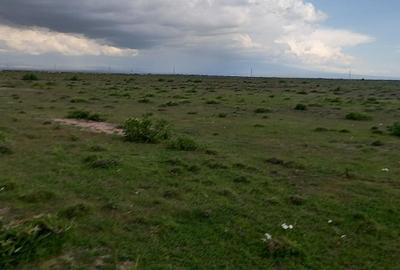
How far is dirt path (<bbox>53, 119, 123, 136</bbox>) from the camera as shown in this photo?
18098 mm

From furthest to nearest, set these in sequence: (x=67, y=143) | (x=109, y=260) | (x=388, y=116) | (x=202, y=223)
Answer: (x=388, y=116) → (x=67, y=143) → (x=202, y=223) → (x=109, y=260)

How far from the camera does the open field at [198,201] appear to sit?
264 inches

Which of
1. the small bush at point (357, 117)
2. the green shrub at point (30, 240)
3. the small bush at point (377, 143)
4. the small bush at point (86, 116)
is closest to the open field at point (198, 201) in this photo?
the green shrub at point (30, 240)

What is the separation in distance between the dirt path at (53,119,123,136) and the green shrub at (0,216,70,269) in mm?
10767

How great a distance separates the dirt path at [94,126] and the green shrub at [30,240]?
10.8 meters

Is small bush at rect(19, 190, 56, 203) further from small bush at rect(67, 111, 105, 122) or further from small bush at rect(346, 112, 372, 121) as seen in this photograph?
small bush at rect(346, 112, 372, 121)

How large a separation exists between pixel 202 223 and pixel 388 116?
21.6 meters

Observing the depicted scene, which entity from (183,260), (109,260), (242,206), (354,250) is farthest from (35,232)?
(354,250)

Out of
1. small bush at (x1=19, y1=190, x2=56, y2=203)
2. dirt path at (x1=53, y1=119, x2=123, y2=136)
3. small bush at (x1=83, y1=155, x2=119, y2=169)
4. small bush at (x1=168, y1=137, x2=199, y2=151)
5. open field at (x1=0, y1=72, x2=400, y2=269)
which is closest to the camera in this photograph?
open field at (x1=0, y1=72, x2=400, y2=269)

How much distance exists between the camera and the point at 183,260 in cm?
662

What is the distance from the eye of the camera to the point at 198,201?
30.1 ft

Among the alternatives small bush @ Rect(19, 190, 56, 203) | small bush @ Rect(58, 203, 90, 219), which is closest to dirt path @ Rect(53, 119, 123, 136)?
small bush @ Rect(19, 190, 56, 203)

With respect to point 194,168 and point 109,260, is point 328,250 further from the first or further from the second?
point 194,168

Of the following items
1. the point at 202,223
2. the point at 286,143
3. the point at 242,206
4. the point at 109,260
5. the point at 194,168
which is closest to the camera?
the point at 109,260
